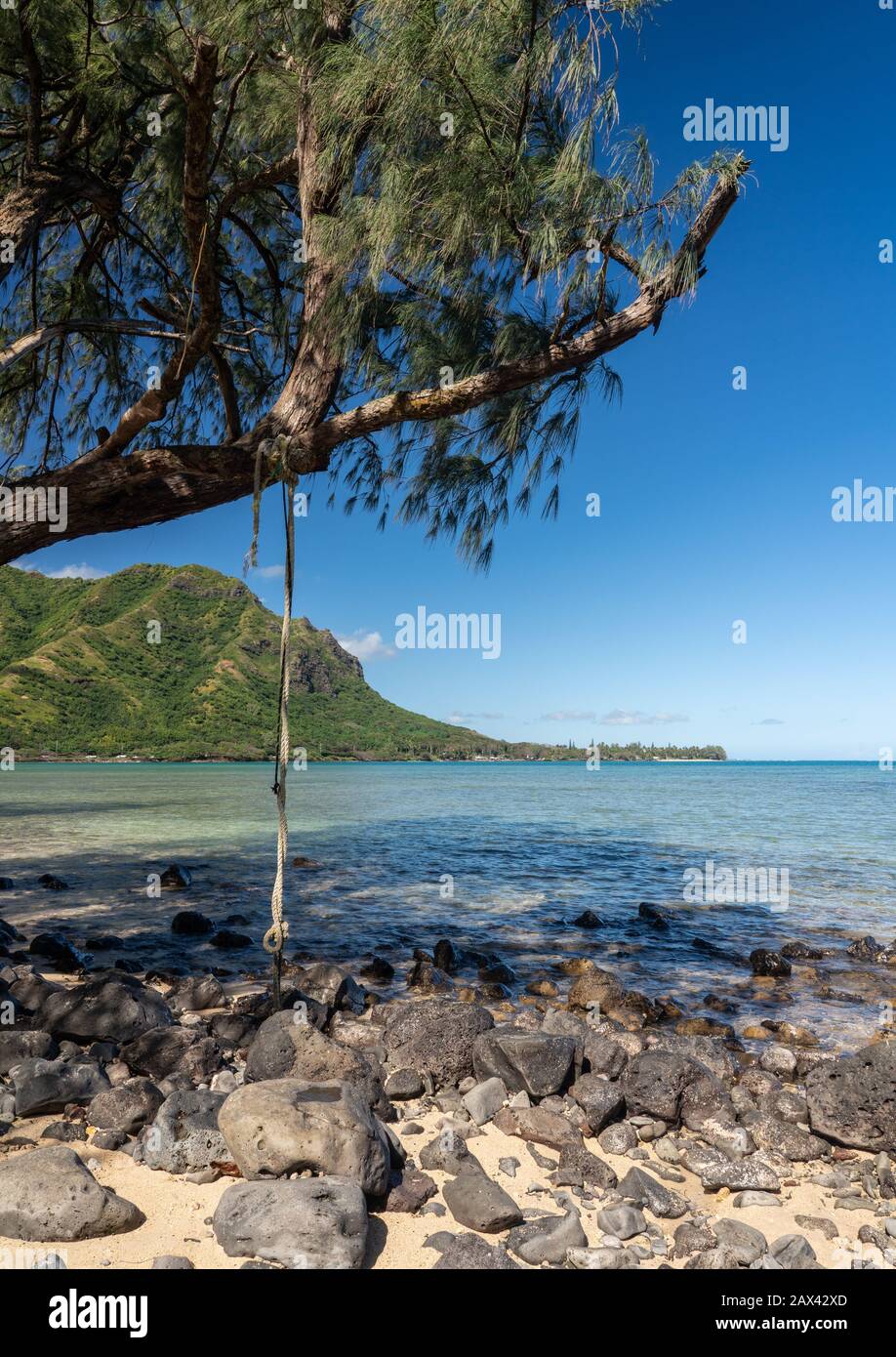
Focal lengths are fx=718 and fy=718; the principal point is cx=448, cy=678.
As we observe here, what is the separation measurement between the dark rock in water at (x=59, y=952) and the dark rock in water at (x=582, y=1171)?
5762 mm

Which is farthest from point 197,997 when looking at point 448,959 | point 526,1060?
point 526,1060

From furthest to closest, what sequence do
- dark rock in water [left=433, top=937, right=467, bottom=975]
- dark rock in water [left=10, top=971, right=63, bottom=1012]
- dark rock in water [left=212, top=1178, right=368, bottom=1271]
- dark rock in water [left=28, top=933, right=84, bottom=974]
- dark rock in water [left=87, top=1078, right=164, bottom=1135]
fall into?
dark rock in water [left=433, top=937, right=467, bottom=975] → dark rock in water [left=28, top=933, right=84, bottom=974] → dark rock in water [left=10, top=971, right=63, bottom=1012] → dark rock in water [left=87, top=1078, right=164, bottom=1135] → dark rock in water [left=212, top=1178, right=368, bottom=1271]

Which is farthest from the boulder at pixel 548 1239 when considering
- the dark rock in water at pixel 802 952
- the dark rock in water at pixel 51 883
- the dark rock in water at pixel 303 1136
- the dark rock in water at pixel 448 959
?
the dark rock in water at pixel 51 883

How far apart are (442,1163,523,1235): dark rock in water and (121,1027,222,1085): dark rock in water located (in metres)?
2.01

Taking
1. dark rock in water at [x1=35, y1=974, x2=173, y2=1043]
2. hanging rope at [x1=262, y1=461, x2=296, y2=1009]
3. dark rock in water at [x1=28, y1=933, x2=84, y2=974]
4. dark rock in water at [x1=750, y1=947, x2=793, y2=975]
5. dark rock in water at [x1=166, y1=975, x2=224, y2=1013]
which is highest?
hanging rope at [x1=262, y1=461, x2=296, y2=1009]

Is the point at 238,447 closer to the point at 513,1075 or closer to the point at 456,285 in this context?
the point at 456,285

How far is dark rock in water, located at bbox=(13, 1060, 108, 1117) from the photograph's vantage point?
3.98m

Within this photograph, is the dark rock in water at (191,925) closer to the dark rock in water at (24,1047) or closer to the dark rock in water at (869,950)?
the dark rock in water at (24,1047)

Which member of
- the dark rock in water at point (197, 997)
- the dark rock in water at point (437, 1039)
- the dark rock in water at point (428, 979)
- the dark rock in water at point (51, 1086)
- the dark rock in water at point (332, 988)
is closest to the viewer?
the dark rock in water at point (51, 1086)

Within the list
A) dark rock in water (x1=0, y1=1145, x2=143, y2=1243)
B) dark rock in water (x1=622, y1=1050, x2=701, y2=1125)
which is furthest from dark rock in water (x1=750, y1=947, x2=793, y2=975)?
dark rock in water (x1=0, y1=1145, x2=143, y2=1243)

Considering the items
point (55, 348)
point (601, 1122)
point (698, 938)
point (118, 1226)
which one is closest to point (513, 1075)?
point (601, 1122)

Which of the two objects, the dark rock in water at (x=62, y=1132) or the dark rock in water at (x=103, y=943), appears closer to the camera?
the dark rock in water at (x=62, y=1132)

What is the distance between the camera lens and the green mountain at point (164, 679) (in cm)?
8112

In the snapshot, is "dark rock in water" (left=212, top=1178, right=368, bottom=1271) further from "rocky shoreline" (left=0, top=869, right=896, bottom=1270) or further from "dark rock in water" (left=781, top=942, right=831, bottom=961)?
"dark rock in water" (left=781, top=942, right=831, bottom=961)
